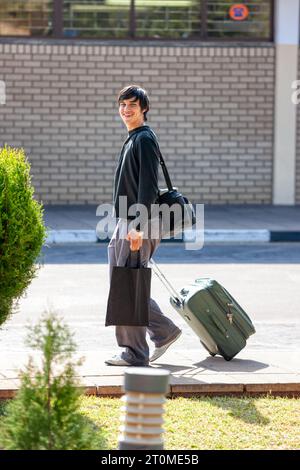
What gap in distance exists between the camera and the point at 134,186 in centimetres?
719

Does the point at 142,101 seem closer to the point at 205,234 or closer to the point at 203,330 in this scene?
the point at 203,330

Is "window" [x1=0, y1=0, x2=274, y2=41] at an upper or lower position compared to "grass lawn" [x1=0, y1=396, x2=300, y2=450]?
upper

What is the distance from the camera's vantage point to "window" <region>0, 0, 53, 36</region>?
1708cm

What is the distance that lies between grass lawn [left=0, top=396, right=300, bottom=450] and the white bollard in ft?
4.09

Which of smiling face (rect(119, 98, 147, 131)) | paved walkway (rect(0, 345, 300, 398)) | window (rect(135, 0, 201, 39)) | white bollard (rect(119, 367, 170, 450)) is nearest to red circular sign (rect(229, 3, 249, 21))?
window (rect(135, 0, 201, 39))

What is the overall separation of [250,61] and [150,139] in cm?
1072

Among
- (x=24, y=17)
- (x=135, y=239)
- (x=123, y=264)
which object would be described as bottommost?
(x=123, y=264)

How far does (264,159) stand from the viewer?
58.3ft

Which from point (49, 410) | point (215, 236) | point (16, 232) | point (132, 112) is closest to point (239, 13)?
point (215, 236)

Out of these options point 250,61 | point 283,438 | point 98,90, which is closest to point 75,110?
point 98,90

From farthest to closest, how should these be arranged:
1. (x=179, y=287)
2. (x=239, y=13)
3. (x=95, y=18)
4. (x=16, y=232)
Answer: (x=239, y=13)
(x=95, y=18)
(x=179, y=287)
(x=16, y=232)

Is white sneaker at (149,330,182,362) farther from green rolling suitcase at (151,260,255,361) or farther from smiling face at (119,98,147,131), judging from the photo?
smiling face at (119,98,147,131)

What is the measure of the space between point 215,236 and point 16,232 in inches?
346

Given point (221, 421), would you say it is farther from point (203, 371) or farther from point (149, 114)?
Result: point (149, 114)
